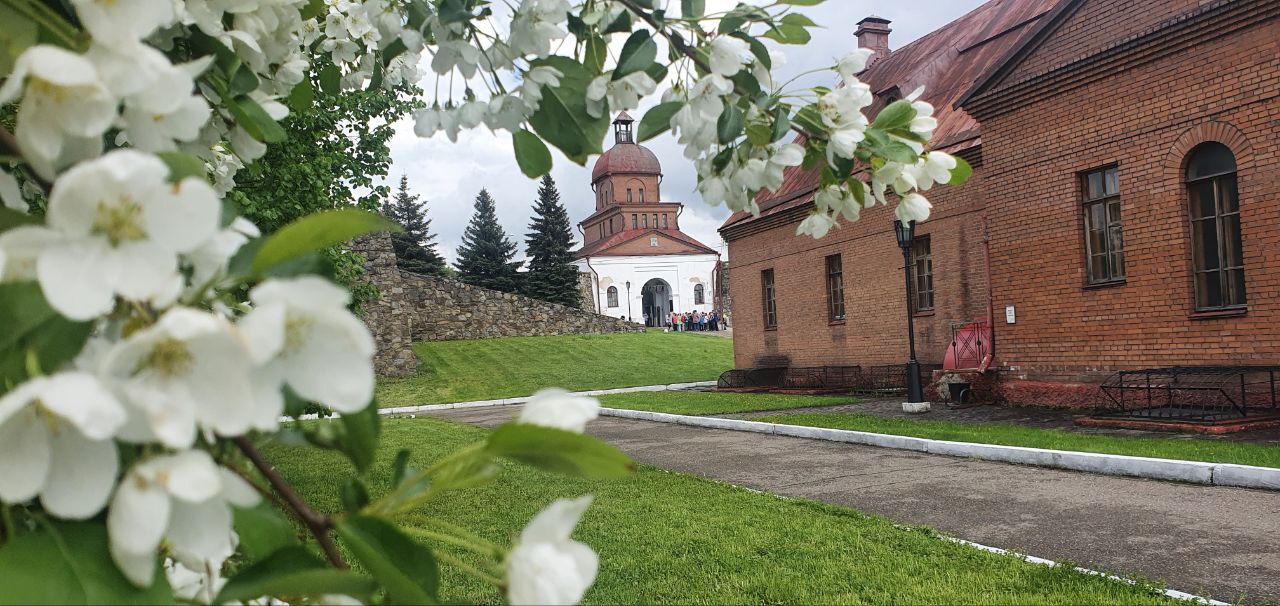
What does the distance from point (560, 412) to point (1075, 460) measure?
863cm

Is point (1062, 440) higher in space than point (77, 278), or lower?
lower

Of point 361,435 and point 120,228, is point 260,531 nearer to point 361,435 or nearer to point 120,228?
point 361,435

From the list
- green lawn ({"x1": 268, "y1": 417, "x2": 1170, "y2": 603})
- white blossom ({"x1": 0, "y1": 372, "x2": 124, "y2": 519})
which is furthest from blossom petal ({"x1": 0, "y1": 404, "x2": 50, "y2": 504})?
green lawn ({"x1": 268, "y1": 417, "x2": 1170, "y2": 603})

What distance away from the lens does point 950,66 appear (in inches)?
819

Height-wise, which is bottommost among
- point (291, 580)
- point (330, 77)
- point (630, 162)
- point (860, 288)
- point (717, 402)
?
point (717, 402)

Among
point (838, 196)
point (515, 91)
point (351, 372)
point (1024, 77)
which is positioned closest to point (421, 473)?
point (351, 372)

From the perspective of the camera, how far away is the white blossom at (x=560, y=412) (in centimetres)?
86

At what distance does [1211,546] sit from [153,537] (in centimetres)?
621

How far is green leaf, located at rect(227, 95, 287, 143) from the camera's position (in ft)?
4.70

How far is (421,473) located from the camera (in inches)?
36.1

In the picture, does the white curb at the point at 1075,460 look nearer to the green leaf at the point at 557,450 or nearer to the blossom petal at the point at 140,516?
the green leaf at the point at 557,450

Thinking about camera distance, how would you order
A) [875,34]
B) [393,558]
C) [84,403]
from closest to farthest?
[84,403], [393,558], [875,34]

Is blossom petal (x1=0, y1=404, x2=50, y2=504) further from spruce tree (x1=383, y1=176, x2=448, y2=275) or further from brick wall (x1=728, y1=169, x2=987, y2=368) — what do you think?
spruce tree (x1=383, y1=176, x2=448, y2=275)

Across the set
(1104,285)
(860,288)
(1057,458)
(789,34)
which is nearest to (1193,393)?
(1104,285)
